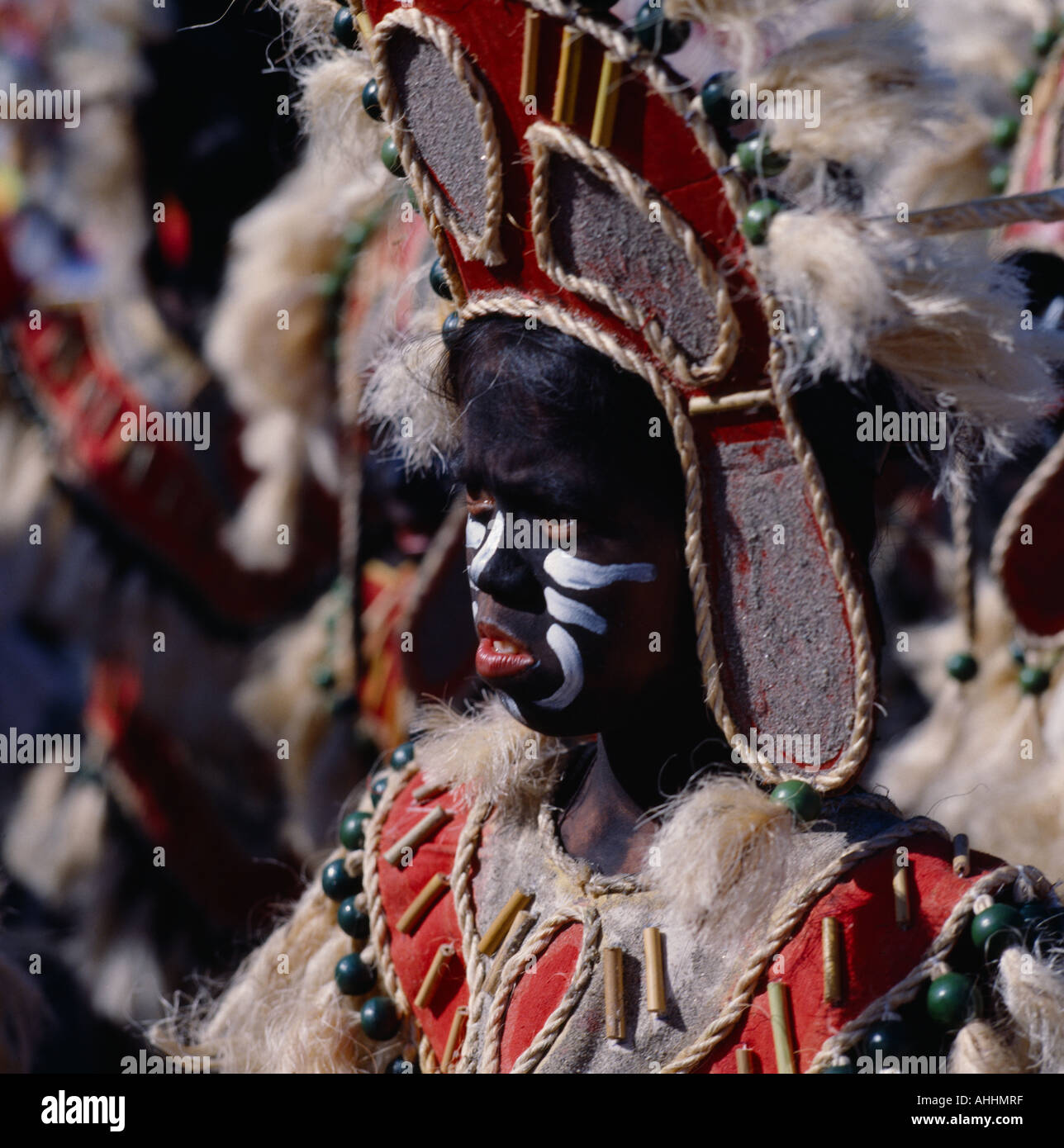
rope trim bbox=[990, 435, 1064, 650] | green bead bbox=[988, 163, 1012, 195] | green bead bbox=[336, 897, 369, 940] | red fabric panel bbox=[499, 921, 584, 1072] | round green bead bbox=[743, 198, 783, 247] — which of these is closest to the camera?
round green bead bbox=[743, 198, 783, 247]

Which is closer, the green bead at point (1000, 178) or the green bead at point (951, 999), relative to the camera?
A: the green bead at point (951, 999)

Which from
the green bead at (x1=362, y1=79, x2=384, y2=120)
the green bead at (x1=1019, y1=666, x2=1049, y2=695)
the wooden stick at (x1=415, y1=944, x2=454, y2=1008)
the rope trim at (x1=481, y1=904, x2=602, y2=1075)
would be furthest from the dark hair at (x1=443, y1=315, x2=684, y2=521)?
the green bead at (x1=1019, y1=666, x2=1049, y2=695)

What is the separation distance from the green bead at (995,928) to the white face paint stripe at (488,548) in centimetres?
57

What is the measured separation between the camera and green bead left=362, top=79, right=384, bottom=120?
1.63 m

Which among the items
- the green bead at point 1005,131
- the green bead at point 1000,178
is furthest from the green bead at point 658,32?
the green bead at point 1005,131

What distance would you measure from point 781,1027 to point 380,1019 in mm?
527

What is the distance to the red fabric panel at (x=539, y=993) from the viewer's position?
157 centimetres

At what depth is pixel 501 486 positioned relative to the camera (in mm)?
1540

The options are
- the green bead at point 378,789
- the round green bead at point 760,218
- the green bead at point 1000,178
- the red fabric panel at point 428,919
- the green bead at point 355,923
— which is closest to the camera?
the round green bead at point 760,218

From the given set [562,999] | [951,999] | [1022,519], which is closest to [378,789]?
[562,999]

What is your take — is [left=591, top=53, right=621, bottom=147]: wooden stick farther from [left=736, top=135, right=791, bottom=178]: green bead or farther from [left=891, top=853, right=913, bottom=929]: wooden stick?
[left=891, top=853, right=913, bottom=929]: wooden stick

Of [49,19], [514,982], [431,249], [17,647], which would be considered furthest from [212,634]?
[514,982]

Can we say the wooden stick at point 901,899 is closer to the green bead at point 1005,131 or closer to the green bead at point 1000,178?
the green bead at point 1000,178

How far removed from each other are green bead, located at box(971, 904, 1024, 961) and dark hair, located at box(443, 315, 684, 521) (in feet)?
1.52
